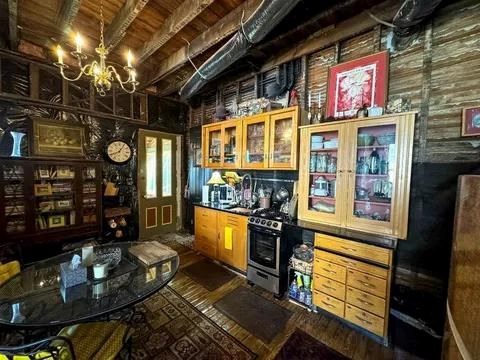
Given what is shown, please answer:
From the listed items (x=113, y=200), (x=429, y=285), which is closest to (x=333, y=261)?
(x=429, y=285)

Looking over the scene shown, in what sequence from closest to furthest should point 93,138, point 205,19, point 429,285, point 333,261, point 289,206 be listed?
1. point 429,285
2. point 333,261
3. point 205,19
4. point 289,206
5. point 93,138

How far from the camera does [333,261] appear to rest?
2027 millimetres

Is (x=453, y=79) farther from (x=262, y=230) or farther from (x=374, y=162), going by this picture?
(x=262, y=230)

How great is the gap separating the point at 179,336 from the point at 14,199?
267 centimetres

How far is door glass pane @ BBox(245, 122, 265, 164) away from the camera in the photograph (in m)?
2.99

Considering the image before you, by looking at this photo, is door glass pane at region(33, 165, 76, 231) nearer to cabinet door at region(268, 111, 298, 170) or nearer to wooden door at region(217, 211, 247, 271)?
wooden door at region(217, 211, 247, 271)

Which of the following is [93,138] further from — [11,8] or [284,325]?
[284,325]

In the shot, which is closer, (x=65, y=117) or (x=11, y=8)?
(x=11, y=8)

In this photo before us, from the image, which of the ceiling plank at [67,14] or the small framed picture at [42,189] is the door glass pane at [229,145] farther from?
the small framed picture at [42,189]

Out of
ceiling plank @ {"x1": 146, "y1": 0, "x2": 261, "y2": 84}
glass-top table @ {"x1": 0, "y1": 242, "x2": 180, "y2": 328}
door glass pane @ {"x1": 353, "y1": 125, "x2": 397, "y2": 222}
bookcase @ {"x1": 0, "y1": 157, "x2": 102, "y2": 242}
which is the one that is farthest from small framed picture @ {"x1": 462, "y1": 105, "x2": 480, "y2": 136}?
bookcase @ {"x1": 0, "y1": 157, "x2": 102, "y2": 242}

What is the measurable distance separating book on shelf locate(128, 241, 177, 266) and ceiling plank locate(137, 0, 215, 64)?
2.24 meters

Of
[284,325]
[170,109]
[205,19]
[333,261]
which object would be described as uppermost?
[205,19]

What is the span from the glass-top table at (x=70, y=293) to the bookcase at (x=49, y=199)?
54.5 inches

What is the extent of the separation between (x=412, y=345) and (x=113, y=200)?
4.30m
